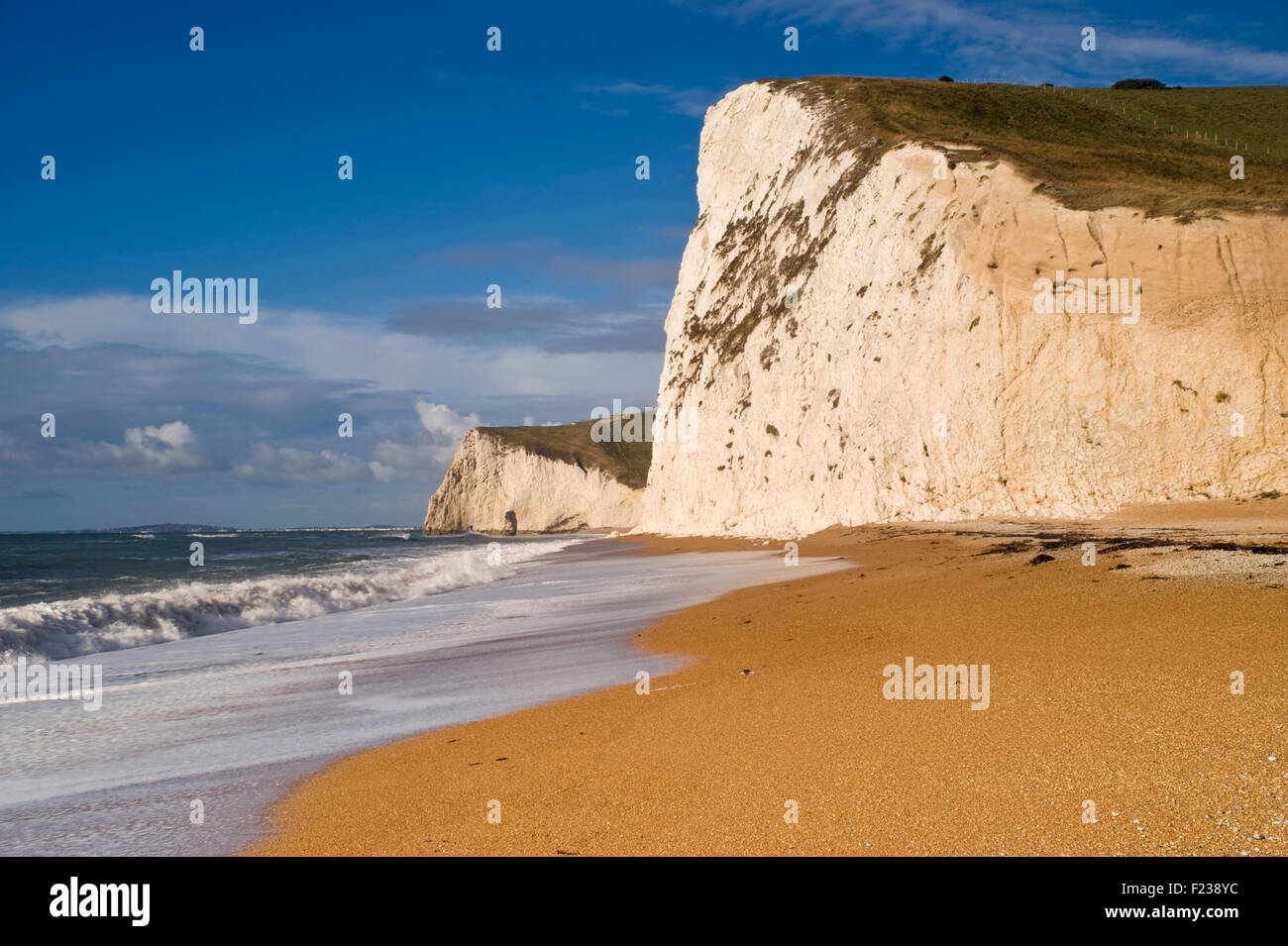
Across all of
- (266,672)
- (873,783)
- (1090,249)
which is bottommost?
(266,672)

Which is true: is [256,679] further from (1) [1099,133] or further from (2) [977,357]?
(1) [1099,133]

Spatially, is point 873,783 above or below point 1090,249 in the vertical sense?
below

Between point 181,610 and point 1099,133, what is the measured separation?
43.4m

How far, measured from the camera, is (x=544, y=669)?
9.21 meters

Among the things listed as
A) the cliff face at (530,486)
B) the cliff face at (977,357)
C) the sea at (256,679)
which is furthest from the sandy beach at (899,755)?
the cliff face at (530,486)

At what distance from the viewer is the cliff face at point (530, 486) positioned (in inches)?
3812

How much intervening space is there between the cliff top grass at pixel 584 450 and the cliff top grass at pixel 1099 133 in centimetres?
5725

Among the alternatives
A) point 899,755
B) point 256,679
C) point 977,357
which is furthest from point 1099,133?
point 899,755

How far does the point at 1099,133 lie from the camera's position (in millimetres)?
39281

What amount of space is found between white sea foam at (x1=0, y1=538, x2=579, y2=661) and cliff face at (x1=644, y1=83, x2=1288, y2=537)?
14.9m

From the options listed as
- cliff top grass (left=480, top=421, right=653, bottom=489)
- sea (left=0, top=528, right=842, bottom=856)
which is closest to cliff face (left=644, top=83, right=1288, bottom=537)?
sea (left=0, top=528, right=842, bottom=856)
